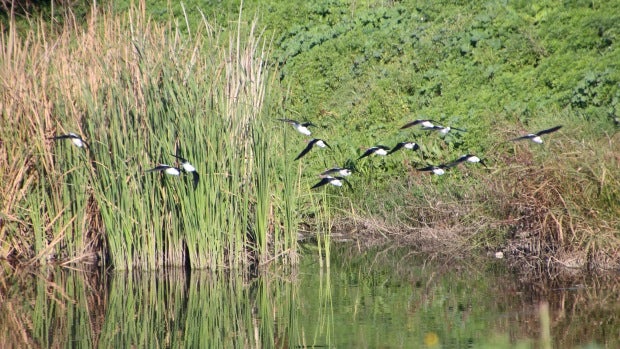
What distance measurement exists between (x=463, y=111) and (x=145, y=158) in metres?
5.53

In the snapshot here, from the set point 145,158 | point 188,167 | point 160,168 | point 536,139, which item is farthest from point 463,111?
point 160,168

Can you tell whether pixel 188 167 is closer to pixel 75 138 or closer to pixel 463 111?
pixel 75 138

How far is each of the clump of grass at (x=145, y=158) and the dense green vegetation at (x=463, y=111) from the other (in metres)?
0.25

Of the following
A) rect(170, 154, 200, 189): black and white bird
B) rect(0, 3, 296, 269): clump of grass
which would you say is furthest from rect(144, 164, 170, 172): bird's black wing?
rect(0, 3, 296, 269): clump of grass

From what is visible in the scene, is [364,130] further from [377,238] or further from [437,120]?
[377,238]

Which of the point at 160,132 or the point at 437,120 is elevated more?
the point at 437,120

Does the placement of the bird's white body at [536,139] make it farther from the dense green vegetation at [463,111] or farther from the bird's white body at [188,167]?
the bird's white body at [188,167]

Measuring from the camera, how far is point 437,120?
566 inches

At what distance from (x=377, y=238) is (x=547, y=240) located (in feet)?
9.67

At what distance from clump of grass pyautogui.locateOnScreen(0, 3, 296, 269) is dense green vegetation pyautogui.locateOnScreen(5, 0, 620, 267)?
0.83ft

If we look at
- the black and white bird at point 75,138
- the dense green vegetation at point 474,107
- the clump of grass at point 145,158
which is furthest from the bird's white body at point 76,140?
the dense green vegetation at point 474,107

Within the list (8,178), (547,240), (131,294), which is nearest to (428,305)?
(547,240)

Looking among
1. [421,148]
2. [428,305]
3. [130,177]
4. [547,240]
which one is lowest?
[428,305]

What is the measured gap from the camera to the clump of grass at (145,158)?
10.2 meters
